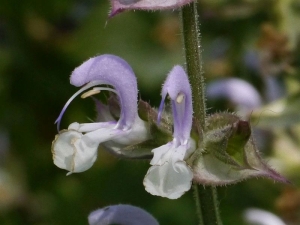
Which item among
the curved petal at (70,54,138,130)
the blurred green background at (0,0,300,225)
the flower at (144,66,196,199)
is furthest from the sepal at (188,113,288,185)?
the blurred green background at (0,0,300,225)

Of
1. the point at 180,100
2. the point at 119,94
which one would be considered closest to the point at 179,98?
the point at 180,100

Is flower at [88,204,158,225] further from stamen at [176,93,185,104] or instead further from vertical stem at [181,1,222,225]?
stamen at [176,93,185,104]

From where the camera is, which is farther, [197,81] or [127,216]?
[127,216]

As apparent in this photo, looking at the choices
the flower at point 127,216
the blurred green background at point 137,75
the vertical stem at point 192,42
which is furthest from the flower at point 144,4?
the blurred green background at point 137,75

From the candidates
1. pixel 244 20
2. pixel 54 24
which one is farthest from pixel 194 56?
pixel 54 24

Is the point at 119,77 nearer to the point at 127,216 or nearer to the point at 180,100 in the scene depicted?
the point at 180,100
